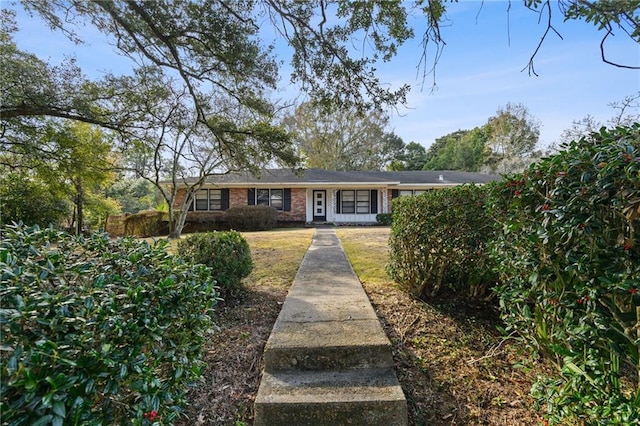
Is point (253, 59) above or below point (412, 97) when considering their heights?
above

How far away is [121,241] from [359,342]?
1923mm

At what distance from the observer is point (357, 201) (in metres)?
21.1

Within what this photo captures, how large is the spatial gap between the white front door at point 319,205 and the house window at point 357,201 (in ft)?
3.31

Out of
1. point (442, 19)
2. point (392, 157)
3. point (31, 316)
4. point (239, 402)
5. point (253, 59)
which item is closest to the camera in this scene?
point (31, 316)

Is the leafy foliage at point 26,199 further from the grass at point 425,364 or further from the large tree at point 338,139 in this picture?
the large tree at point 338,139

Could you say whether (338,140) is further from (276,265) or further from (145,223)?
(276,265)

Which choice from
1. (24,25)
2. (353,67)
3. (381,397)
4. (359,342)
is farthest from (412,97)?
(24,25)

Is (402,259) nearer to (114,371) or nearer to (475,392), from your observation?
(475,392)

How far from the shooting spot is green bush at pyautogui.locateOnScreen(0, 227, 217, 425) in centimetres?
96

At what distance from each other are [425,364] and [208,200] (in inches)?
763

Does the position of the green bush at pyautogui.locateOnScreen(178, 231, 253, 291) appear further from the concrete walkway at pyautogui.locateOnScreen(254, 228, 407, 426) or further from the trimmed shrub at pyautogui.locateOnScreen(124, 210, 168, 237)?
the trimmed shrub at pyautogui.locateOnScreen(124, 210, 168, 237)

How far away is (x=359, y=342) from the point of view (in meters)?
2.61

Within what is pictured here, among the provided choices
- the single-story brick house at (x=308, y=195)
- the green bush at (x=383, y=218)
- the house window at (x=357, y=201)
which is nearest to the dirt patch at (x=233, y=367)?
the green bush at (x=383, y=218)

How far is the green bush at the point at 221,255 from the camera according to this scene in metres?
4.28
